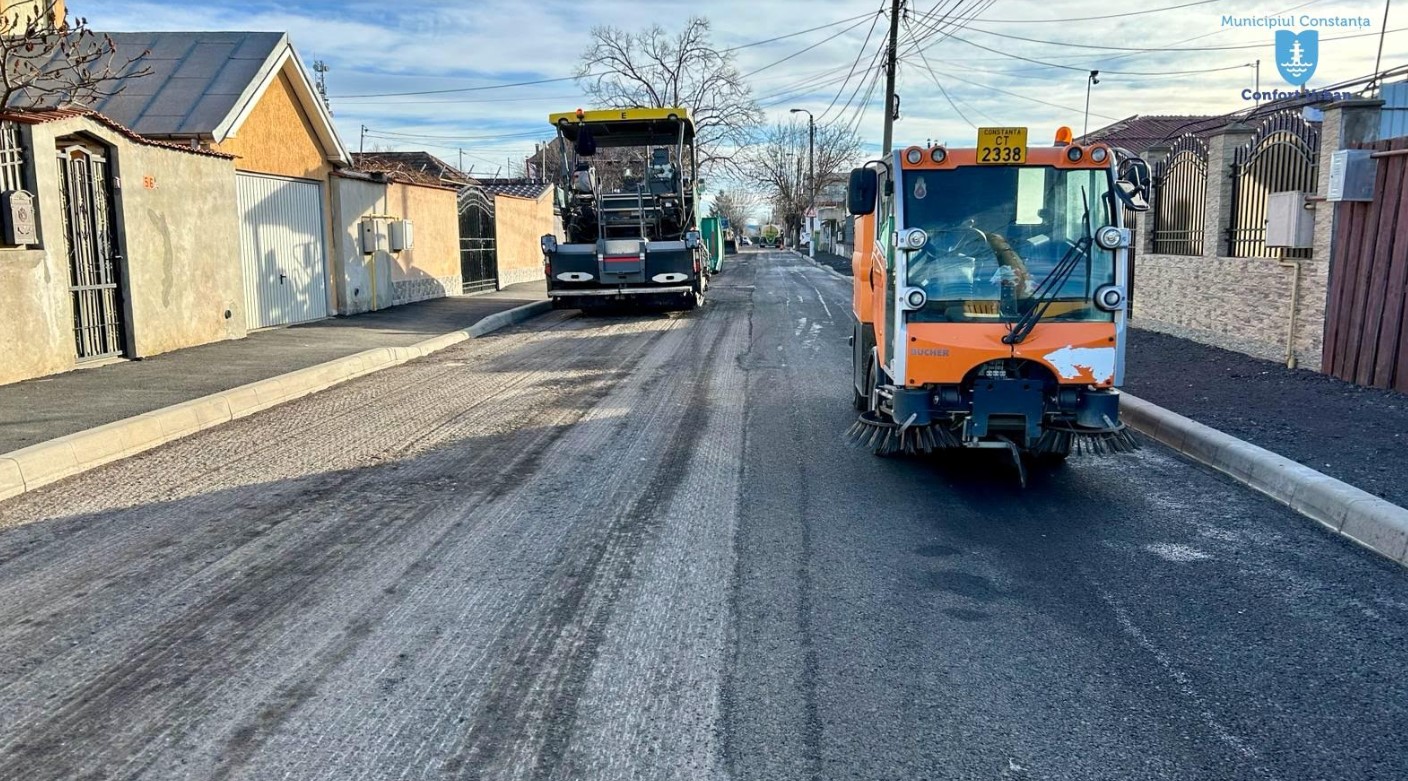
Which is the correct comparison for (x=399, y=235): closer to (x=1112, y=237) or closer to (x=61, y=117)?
(x=61, y=117)

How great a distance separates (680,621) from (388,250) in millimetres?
18530

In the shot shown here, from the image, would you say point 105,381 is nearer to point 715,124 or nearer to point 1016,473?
point 1016,473

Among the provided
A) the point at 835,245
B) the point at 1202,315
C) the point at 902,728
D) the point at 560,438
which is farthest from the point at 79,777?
the point at 835,245

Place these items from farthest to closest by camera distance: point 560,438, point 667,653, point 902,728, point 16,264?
point 16,264
point 560,438
point 667,653
point 902,728

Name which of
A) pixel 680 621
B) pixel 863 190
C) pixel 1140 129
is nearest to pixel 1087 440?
pixel 863 190

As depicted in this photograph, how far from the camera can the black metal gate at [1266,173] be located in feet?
38.2

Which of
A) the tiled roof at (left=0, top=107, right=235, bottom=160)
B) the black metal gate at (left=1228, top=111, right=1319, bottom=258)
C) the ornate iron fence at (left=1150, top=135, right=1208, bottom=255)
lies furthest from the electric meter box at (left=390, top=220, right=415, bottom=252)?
the black metal gate at (left=1228, top=111, right=1319, bottom=258)

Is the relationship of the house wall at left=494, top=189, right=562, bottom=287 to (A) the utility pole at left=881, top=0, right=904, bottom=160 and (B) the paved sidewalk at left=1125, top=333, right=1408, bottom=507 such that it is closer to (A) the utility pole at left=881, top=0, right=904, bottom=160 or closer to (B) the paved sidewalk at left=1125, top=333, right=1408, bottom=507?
(A) the utility pole at left=881, top=0, right=904, bottom=160

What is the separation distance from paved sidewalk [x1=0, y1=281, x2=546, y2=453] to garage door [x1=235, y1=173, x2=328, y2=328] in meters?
0.45

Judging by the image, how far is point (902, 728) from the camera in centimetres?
375

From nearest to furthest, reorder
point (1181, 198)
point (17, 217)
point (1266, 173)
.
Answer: point (17, 217) → point (1266, 173) → point (1181, 198)

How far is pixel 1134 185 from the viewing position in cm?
688

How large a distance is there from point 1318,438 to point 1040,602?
4.37 metres

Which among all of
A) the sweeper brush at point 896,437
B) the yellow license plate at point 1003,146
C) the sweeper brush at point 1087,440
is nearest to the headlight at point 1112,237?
the yellow license plate at point 1003,146
